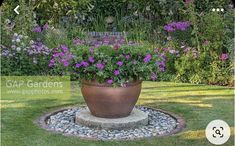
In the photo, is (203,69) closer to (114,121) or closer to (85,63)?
(114,121)

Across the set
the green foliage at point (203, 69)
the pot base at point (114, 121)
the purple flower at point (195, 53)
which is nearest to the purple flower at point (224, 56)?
the green foliage at point (203, 69)

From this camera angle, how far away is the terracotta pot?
238 inches

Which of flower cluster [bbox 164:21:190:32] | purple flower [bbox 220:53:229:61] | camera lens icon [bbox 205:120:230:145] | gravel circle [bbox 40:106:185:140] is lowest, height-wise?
camera lens icon [bbox 205:120:230:145]

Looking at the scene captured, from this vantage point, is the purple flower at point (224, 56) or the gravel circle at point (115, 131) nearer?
the gravel circle at point (115, 131)

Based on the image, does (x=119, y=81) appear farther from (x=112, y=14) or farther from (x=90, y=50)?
(x=112, y=14)

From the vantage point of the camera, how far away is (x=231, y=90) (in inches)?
348

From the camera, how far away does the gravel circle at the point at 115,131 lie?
582 cm

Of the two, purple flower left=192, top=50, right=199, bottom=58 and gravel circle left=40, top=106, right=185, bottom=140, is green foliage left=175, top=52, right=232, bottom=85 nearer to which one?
purple flower left=192, top=50, right=199, bottom=58

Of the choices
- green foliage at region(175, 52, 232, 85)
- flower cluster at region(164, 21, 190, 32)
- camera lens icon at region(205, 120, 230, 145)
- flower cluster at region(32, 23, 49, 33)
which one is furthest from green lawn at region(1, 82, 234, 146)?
flower cluster at region(32, 23, 49, 33)

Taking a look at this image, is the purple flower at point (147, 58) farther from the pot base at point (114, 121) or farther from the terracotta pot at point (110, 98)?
the pot base at point (114, 121)

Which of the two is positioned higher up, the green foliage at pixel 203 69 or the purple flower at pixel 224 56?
the purple flower at pixel 224 56

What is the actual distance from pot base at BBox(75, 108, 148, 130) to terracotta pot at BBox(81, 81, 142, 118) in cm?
9

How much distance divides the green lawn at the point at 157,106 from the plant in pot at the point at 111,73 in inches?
28.3

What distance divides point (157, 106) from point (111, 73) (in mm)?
1733
